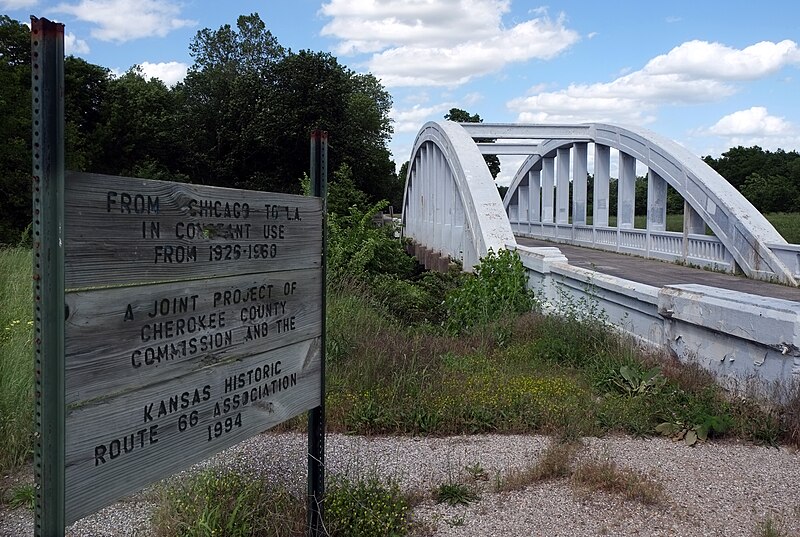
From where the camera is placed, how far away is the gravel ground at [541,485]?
3.84 meters

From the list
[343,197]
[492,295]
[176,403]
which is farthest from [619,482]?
[343,197]

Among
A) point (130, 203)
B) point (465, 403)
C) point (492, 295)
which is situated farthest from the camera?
point (492, 295)

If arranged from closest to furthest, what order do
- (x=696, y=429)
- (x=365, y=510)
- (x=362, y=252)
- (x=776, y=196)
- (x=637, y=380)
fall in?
1. (x=365, y=510)
2. (x=696, y=429)
3. (x=637, y=380)
4. (x=362, y=252)
5. (x=776, y=196)

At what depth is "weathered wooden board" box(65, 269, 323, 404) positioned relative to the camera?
7.20 feet

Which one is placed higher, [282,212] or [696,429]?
[282,212]

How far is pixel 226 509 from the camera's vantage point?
366 cm

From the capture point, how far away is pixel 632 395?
6.01 metres

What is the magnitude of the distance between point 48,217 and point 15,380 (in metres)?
3.90

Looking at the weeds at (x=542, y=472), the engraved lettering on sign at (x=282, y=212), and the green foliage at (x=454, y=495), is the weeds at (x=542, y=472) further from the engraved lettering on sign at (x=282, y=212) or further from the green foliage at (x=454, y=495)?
the engraved lettering on sign at (x=282, y=212)

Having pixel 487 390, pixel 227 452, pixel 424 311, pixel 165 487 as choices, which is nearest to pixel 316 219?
pixel 165 487

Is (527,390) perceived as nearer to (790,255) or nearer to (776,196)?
(790,255)

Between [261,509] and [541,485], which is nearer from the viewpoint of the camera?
[261,509]

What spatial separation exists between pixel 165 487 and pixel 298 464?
3.04 feet

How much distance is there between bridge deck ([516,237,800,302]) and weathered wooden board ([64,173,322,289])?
860 centimetres
